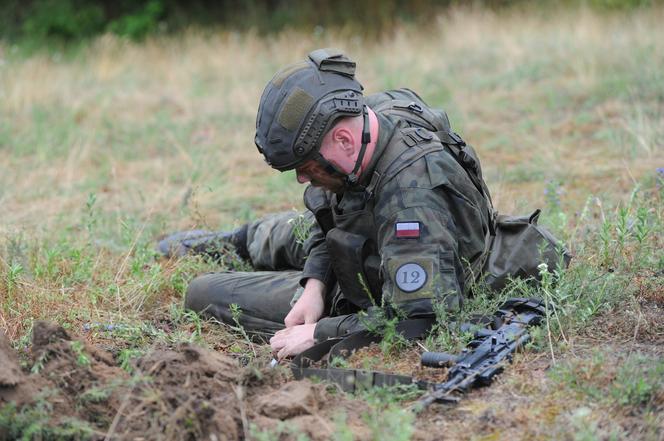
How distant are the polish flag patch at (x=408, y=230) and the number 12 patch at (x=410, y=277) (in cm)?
12

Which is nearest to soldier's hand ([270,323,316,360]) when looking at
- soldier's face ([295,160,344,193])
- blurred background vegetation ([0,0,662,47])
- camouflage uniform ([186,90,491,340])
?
camouflage uniform ([186,90,491,340])

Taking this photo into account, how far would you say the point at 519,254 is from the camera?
175 inches

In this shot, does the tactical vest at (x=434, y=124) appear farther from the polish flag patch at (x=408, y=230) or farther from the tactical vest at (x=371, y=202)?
the polish flag patch at (x=408, y=230)

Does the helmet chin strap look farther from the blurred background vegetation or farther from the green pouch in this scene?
the blurred background vegetation

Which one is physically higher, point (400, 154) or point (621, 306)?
point (400, 154)

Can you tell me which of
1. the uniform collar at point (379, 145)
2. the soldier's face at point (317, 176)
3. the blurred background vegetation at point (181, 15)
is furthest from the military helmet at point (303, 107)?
the blurred background vegetation at point (181, 15)

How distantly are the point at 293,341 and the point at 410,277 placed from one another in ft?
2.27

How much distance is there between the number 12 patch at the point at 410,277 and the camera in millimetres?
3840

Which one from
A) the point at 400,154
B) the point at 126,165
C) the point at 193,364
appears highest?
the point at 400,154

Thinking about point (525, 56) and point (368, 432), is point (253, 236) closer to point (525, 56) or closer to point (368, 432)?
point (368, 432)

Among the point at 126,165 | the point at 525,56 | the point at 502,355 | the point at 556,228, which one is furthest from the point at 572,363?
the point at 525,56

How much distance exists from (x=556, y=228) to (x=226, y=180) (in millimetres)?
3327

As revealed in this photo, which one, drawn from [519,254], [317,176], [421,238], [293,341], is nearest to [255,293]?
[293,341]

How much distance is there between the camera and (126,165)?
8.73m
